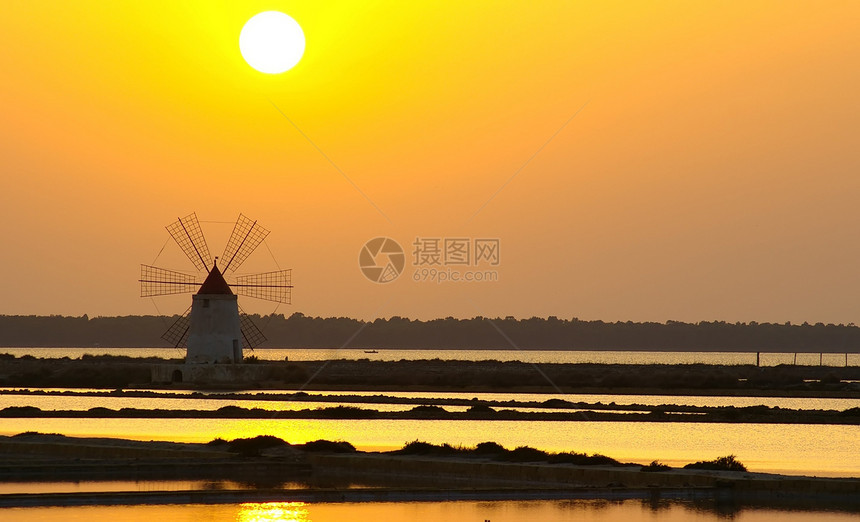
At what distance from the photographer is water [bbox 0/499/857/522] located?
15203 millimetres

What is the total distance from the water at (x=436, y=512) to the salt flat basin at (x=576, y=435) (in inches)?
211

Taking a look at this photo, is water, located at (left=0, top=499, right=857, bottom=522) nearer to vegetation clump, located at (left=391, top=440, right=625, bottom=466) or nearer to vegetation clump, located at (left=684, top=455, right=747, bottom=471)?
vegetation clump, located at (left=684, top=455, right=747, bottom=471)

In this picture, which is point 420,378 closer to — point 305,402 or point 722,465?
point 305,402

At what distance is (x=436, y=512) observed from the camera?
635 inches

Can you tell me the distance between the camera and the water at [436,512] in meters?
15.2

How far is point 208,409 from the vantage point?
4100cm

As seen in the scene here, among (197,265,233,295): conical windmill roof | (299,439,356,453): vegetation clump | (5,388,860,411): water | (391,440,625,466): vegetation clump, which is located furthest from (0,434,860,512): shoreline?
(197,265,233,295): conical windmill roof

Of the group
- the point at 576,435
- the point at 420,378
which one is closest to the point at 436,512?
the point at 576,435

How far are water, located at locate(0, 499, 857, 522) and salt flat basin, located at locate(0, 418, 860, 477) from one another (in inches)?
211

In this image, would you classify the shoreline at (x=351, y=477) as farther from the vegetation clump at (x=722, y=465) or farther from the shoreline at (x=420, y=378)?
the shoreline at (x=420, y=378)

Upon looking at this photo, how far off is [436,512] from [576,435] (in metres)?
15.4

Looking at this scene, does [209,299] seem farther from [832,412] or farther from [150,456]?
[150,456]

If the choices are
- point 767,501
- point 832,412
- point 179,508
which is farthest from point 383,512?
point 832,412

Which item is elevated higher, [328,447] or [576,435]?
[576,435]
